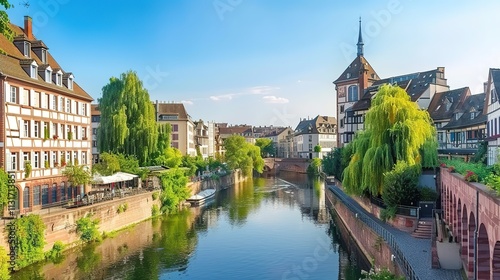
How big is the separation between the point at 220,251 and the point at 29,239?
10138 mm

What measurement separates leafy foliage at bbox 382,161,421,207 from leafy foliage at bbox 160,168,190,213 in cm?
2084

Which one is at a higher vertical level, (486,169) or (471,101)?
(471,101)

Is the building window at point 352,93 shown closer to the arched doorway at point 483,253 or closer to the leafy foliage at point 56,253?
the leafy foliage at point 56,253

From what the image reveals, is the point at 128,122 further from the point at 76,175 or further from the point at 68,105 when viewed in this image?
the point at 76,175

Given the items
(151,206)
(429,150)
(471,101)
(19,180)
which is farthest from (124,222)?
(471,101)

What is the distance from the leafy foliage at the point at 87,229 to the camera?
2686 centimetres

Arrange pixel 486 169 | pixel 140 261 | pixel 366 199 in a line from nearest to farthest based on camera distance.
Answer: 1. pixel 486 169
2. pixel 140 261
3. pixel 366 199

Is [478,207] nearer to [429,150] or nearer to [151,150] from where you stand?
[429,150]

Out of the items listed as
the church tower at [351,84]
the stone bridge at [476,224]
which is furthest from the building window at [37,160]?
the church tower at [351,84]

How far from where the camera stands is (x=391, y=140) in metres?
28.1

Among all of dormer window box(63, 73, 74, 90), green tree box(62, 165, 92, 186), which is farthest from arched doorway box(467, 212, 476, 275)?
dormer window box(63, 73, 74, 90)

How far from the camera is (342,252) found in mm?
26859

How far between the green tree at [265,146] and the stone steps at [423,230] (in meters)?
101

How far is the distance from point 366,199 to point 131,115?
22949 millimetres
